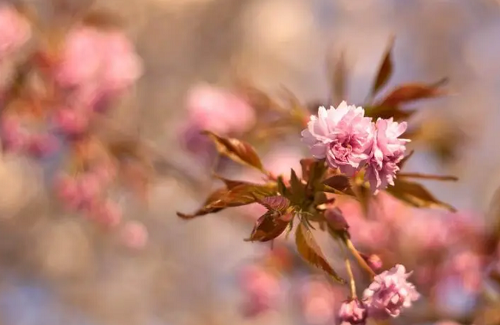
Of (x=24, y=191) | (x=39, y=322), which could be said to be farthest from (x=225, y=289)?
(x=24, y=191)

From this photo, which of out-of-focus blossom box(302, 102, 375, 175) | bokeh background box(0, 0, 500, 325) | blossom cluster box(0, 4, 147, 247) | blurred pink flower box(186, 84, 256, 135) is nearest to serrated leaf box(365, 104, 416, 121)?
out-of-focus blossom box(302, 102, 375, 175)

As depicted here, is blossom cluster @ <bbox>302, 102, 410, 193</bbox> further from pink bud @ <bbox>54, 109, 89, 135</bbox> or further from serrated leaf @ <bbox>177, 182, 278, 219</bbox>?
pink bud @ <bbox>54, 109, 89, 135</bbox>

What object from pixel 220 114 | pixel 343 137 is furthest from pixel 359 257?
pixel 220 114

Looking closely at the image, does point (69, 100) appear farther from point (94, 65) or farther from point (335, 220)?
point (335, 220)

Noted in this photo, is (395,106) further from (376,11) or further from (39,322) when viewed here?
(376,11)

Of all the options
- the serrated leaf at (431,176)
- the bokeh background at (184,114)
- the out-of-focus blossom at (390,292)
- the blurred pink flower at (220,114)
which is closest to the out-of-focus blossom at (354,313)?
the out-of-focus blossom at (390,292)

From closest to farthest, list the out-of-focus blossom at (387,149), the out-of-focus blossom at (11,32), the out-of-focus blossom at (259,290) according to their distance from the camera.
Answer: the out-of-focus blossom at (387,149)
the out-of-focus blossom at (11,32)
the out-of-focus blossom at (259,290)

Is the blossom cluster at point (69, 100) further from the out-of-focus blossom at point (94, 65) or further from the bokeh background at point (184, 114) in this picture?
the bokeh background at point (184, 114)
